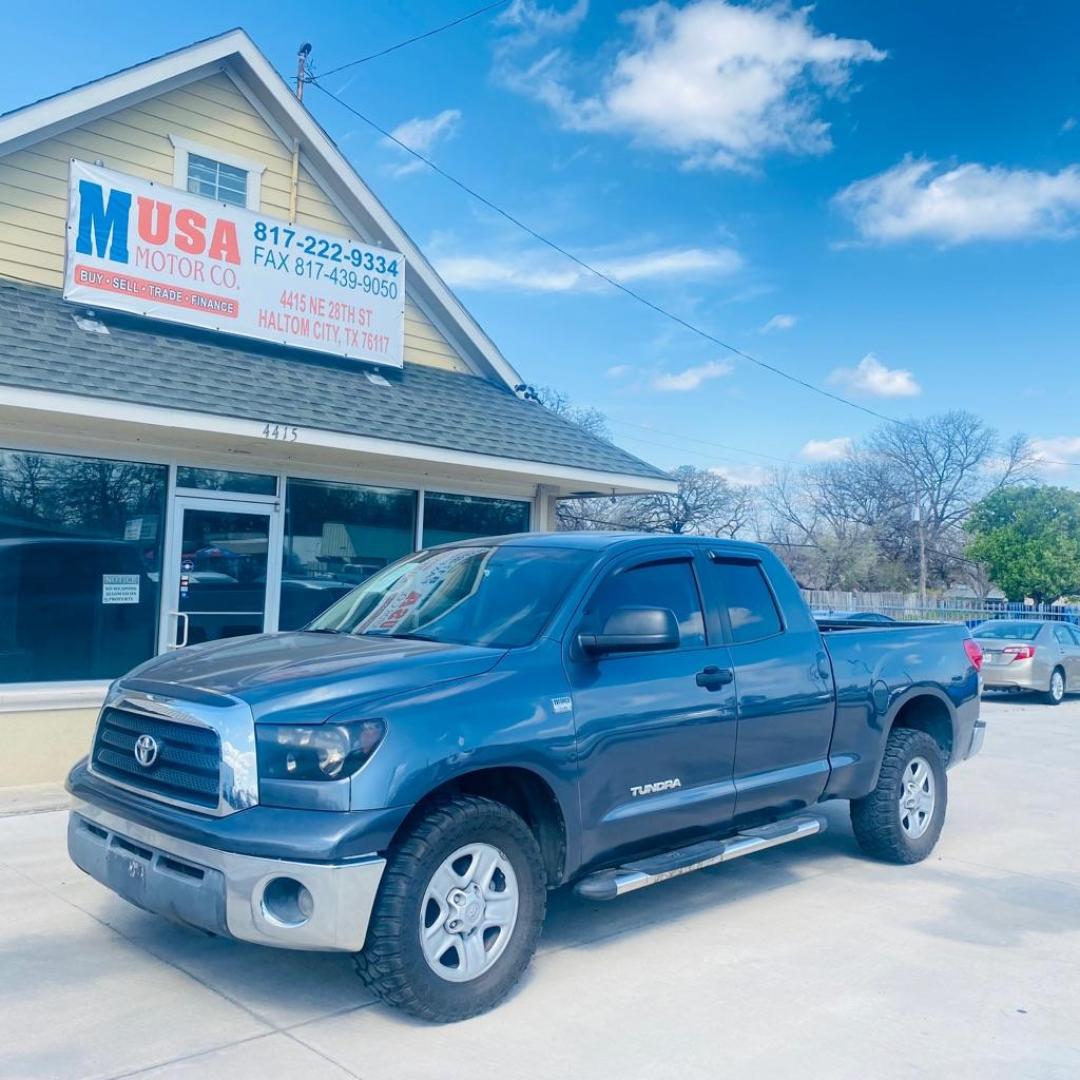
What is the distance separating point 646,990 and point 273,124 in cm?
1000

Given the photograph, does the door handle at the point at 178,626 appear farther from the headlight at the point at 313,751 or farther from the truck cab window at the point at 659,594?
the headlight at the point at 313,751

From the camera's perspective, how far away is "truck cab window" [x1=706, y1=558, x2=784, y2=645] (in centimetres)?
573

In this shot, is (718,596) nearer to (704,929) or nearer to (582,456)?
(704,929)

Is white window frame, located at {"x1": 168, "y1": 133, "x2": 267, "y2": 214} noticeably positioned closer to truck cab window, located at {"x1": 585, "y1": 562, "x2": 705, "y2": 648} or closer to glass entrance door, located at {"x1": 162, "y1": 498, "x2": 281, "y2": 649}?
glass entrance door, located at {"x1": 162, "y1": 498, "x2": 281, "y2": 649}

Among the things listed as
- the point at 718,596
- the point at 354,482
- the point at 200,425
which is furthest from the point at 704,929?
the point at 354,482

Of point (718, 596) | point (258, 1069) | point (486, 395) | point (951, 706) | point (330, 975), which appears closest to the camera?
point (258, 1069)

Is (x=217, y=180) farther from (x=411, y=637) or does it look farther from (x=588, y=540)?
(x=411, y=637)

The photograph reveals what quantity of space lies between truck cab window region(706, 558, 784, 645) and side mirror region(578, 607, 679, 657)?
0.96m

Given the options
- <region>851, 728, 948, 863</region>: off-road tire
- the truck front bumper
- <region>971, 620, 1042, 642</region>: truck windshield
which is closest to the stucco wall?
the truck front bumper

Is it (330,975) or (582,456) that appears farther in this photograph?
(582,456)

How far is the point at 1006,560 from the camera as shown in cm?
3136

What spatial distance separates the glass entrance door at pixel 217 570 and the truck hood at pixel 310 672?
4.50m

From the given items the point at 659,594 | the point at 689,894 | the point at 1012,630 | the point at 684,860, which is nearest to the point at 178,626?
the point at 689,894

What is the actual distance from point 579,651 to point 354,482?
6.35 m
